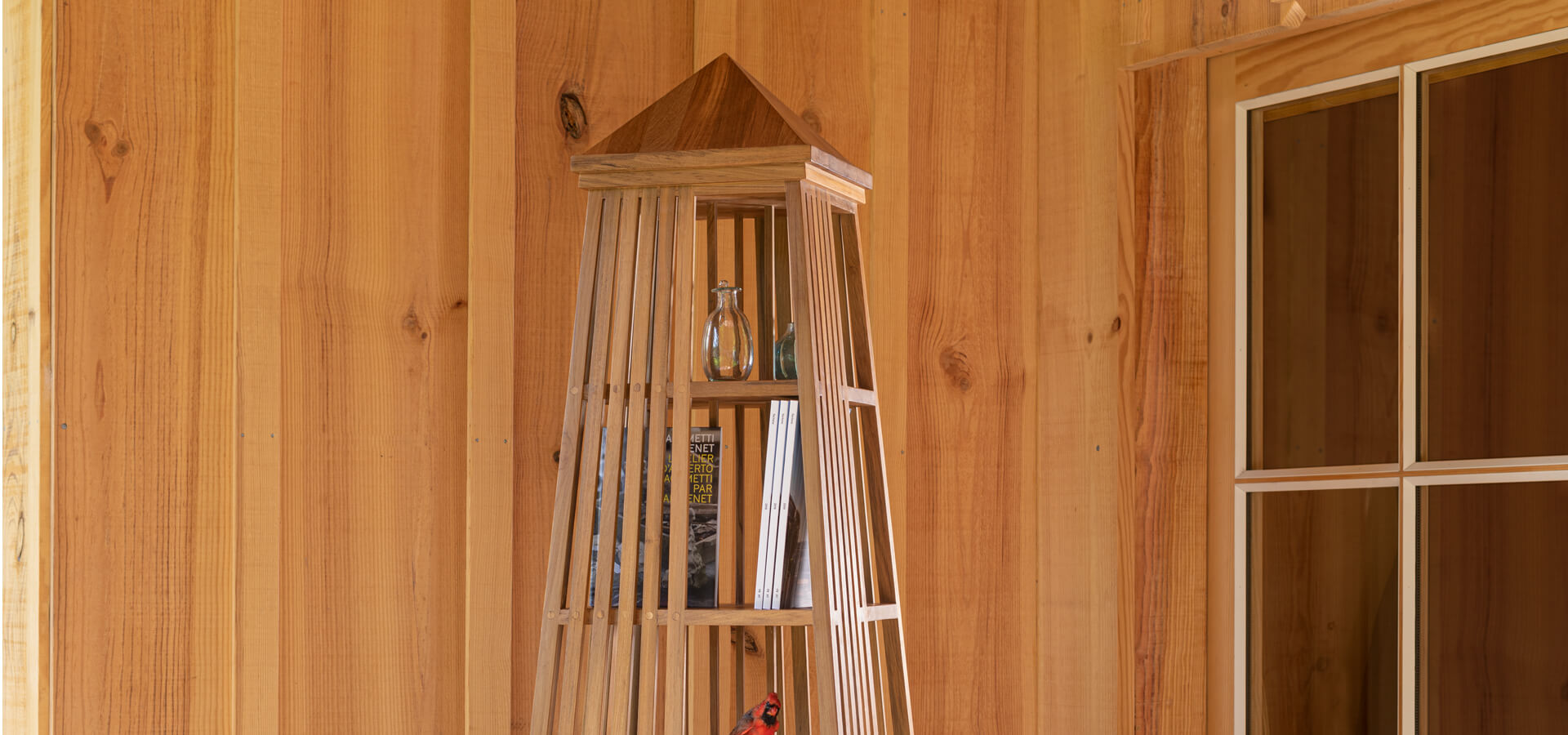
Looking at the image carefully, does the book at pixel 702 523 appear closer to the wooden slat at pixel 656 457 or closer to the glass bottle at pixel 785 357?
the wooden slat at pixel 656 457

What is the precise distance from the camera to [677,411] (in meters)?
1.85

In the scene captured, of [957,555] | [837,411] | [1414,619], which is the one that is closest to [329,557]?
[837,411]

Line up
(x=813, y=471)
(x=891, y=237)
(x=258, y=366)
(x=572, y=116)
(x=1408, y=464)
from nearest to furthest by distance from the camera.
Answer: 1. (x=813, y=471)
2. (x=1408, y=464)
3. (x=258, y=366)
4. (x=572, y=116)
5. (x=891, y=237)

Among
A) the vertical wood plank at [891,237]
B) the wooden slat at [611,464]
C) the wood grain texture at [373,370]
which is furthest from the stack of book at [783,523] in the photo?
the wood grain texture at [373,370]

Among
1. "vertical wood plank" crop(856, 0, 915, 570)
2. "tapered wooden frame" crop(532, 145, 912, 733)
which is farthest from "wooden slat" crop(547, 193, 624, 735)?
"vertical wood plank" crop(856, 0, 915, 570)

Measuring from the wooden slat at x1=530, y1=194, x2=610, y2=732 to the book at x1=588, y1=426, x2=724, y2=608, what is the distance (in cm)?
4

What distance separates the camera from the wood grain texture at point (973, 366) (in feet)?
7.84

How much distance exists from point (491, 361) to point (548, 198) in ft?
1.05

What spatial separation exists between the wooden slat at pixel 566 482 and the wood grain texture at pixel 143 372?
0.56m

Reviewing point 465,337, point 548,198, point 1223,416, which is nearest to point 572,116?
point 548,198

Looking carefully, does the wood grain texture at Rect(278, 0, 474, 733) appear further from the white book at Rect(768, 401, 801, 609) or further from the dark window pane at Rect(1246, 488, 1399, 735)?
the dark window pane at Rect(1246, 488, 1399, 735)

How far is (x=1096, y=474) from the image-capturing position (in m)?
2.33

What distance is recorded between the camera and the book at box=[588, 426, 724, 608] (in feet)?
6.15

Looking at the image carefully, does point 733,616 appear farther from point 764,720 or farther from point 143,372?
point 143,372
